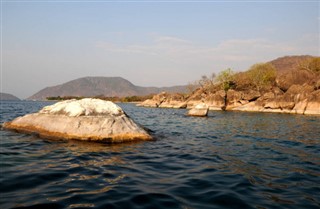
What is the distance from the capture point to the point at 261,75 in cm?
8438

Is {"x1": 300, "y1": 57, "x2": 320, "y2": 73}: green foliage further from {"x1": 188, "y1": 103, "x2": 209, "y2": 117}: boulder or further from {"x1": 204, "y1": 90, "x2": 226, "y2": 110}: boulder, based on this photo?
{"x1": 188, "y1": 103, "x2": 209, "y2": 117}: boulder

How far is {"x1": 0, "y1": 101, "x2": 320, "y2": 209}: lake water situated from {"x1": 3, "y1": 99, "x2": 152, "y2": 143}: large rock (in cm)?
102

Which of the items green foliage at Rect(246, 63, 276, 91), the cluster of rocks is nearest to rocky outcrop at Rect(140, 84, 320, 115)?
the cluster of rocks

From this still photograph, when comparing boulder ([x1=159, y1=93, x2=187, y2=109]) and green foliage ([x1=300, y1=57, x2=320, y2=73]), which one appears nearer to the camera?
green foliage ([x1=300, y1=57, x2=320, y2=73])

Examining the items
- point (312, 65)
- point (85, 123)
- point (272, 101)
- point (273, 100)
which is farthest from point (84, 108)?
point (312, 65)

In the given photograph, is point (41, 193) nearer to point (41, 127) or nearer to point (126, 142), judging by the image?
point (126, 142)

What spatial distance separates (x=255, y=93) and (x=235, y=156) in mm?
64207

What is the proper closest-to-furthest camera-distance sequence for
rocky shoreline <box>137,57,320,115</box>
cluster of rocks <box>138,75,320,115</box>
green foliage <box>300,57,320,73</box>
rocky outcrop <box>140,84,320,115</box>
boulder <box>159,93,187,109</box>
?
rocky outcrop <box>140,84,320,115</box> → cluster of rocks <box>138,75,320,115</box> → rocky shoreline <box>137,57,320,115</box> → green foliage <box>300,57,320,73</box> → boulder <box>159,93,187,109</box>

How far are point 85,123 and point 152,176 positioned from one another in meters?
6.99

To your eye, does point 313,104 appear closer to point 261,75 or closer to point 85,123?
point 261,75

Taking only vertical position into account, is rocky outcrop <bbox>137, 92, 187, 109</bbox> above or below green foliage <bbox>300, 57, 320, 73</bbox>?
below

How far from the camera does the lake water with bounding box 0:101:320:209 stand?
559 centimetres

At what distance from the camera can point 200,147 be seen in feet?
41.5

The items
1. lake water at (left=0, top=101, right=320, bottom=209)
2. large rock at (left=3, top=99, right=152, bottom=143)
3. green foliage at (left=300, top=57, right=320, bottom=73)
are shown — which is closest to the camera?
lake water at (left=0, top=101, right=320, bottom=209)
